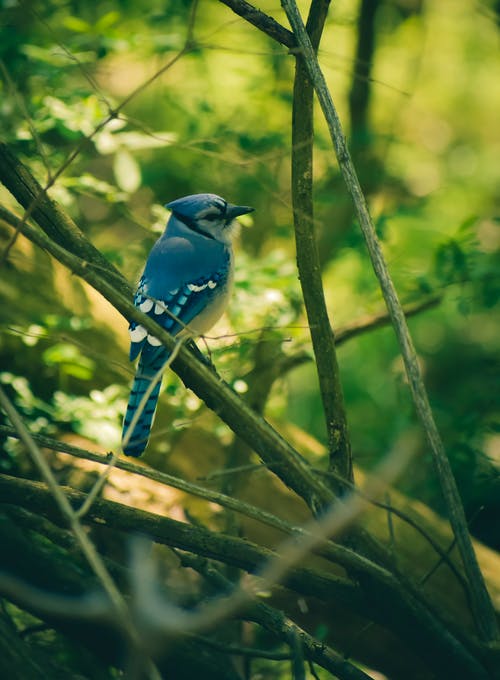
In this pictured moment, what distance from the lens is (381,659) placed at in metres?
3.01

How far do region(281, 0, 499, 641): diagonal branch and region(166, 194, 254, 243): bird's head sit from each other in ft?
3.68

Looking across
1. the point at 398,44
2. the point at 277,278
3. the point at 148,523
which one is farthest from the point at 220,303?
the point at 398,44

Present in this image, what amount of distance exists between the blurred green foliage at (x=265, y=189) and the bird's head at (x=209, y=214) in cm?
15

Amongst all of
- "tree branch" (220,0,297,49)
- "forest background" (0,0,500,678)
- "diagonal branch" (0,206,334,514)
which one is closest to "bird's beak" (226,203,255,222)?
"forest background" (0,0,500,678)

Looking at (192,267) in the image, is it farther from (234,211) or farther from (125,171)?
(125,171)

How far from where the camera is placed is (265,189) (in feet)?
11.2

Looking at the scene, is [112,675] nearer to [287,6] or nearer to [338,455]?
[338,455]

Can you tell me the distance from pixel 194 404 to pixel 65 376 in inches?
25.4

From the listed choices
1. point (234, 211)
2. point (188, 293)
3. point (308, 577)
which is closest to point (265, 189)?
point (234, 211)

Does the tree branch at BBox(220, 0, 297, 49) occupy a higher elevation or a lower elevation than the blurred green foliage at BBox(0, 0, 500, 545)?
lower

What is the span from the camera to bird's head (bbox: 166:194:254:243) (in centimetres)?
315

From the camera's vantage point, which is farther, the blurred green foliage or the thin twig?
the blurred green foliage

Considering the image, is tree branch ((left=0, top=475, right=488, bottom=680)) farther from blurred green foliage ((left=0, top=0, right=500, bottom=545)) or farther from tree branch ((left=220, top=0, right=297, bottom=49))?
tree branch ((left=220, top=0, right=297, bottom=49))

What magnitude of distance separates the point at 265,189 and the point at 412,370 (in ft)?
5.53
